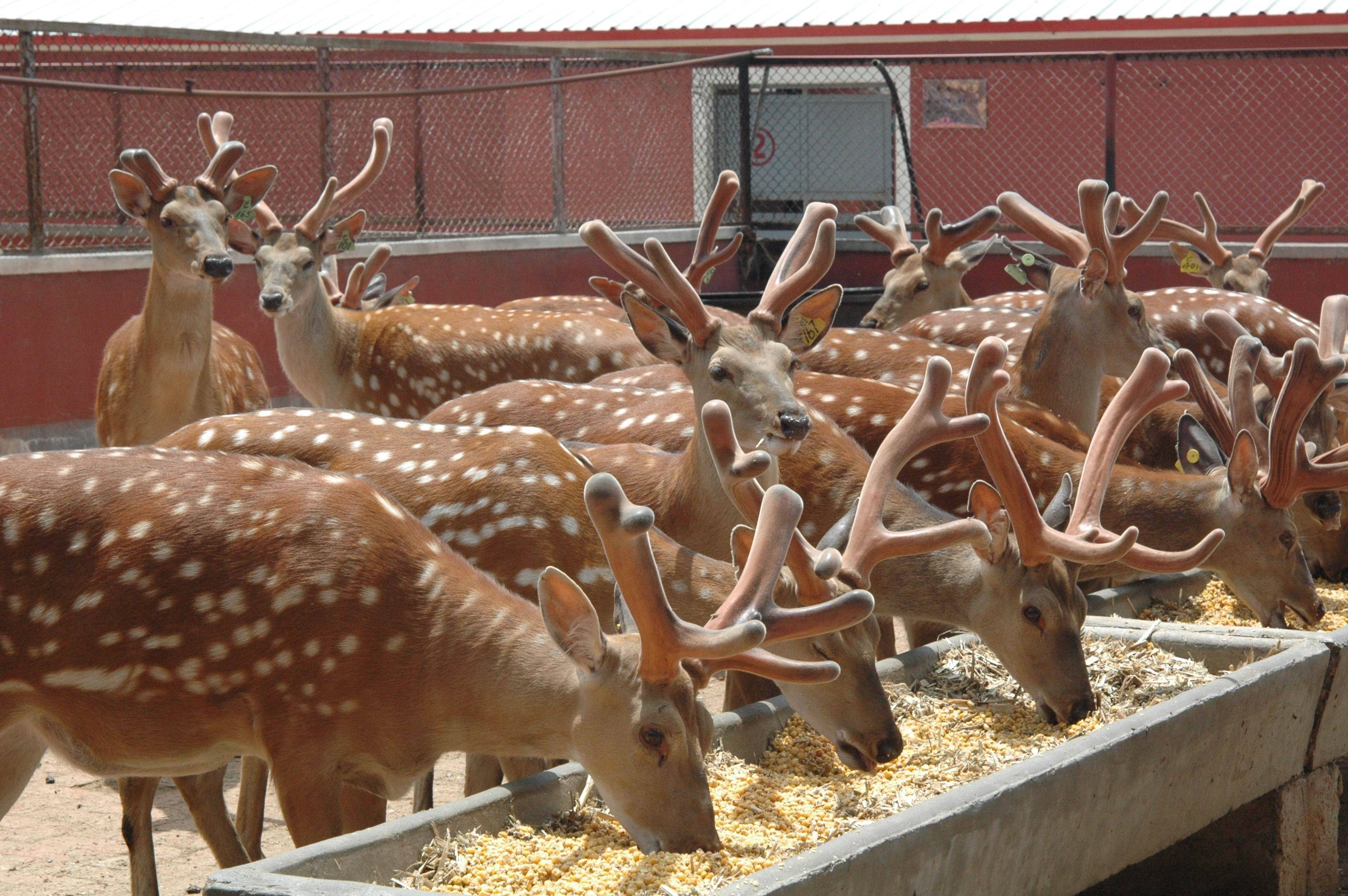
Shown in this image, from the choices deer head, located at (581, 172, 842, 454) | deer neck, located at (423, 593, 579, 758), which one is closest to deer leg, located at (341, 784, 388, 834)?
deer neck, located at (423, 593, 579, 758)

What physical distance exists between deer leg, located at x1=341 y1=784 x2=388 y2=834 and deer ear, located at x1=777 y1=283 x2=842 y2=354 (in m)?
2.15

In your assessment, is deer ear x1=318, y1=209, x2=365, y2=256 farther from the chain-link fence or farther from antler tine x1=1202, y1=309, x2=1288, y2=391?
antler tine x1=1202, y1=309, x2=1288, y2=391

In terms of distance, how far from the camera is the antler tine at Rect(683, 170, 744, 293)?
21.1 feet

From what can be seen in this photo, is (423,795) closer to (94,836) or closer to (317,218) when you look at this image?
(94,836)

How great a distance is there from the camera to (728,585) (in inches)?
→ 168

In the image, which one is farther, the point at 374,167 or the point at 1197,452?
the point at 374,167

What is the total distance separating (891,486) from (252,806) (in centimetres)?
194

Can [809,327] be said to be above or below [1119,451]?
above

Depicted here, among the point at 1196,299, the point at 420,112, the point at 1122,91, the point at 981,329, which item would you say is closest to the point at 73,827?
the point at 981,329

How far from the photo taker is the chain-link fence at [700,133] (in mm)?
11906

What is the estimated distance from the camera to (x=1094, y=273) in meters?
6.81

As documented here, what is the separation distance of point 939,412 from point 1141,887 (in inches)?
57.1

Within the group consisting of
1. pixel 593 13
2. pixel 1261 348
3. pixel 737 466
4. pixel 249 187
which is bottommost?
pixel 737 466

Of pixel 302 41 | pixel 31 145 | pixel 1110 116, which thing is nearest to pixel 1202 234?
pixel 1110 116
